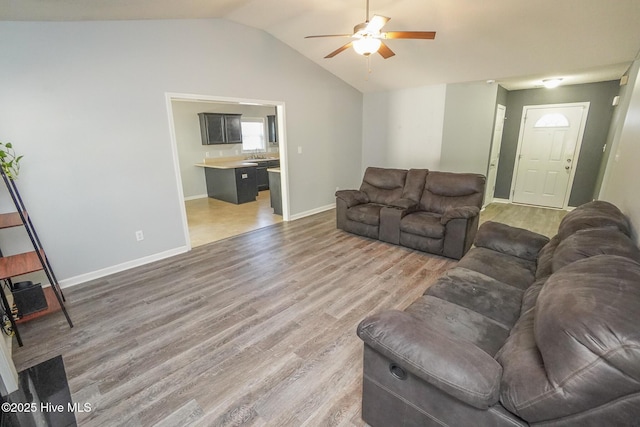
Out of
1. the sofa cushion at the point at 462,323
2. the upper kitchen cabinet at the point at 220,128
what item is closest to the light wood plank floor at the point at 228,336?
the sofa cushion at the point at 462,323

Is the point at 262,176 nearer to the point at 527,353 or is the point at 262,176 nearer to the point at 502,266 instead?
the point at 502,266

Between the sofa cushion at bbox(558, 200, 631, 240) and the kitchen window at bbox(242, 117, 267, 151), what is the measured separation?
7313mm

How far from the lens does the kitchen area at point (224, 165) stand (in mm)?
5613

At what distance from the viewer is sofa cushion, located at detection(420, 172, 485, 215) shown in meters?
3.72

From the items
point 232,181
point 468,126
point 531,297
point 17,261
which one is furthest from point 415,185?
point 17,261

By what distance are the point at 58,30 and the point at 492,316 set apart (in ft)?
13.9

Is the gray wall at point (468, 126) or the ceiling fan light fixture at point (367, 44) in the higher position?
the ceiling fan light fixture at point (367, 44)

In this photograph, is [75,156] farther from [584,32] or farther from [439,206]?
[584,32]

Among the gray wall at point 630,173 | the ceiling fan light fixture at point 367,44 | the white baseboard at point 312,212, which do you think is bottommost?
the white baseboard at point 312,212

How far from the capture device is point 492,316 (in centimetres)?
162

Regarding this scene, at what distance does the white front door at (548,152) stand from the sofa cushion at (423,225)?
11.7ft

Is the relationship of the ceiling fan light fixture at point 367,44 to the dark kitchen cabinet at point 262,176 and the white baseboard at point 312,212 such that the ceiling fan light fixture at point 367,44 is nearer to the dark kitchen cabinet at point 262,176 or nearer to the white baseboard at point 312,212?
the white baseboard at point 312,212

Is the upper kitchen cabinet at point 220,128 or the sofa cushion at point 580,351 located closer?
the sofa cushion at point 580,351

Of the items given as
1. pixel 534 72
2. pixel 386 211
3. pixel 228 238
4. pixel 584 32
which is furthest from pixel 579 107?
pixel 228 238
